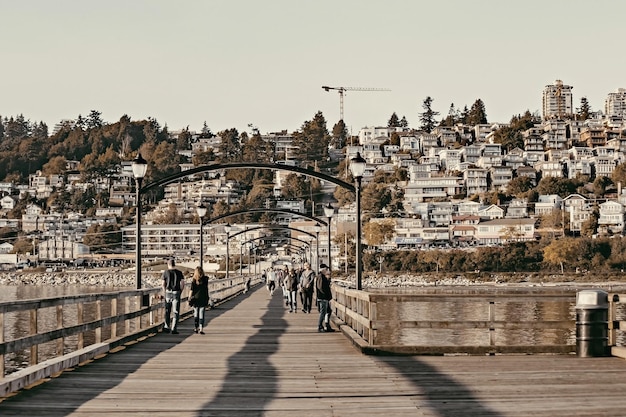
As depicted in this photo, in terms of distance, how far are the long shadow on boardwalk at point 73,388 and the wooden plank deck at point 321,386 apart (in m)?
0.01

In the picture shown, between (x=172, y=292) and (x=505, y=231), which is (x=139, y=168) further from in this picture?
(x=505, y=231)

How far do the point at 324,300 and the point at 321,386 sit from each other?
10384 mm

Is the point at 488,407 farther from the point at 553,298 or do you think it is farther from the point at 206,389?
the point at 553,298

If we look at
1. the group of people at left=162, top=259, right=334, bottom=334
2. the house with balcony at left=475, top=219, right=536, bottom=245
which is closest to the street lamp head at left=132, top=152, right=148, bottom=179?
the group of people at left=162, top=259, right=334, bottom=334

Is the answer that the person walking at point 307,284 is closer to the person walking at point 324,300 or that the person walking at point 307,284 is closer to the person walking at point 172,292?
the person walking at point 324,300

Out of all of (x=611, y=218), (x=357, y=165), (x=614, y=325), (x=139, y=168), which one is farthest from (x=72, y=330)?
(x=611, y=218)

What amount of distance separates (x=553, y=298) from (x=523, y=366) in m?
2.95

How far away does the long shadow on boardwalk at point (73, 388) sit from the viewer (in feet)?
31.4

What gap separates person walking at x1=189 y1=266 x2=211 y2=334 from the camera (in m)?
21.1

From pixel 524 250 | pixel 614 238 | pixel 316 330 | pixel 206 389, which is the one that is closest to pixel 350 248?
pixel 524 250

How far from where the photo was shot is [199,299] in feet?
70.8

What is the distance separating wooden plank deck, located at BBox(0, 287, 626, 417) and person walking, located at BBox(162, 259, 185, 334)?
14.4ft

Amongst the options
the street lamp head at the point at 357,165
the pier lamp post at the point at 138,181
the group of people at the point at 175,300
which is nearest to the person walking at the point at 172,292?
the group of people at the point at 175,300

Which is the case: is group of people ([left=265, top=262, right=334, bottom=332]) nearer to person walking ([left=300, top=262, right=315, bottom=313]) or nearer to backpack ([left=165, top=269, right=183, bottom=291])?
person walking ([left=300, top=262, right=315, bottom=313])
